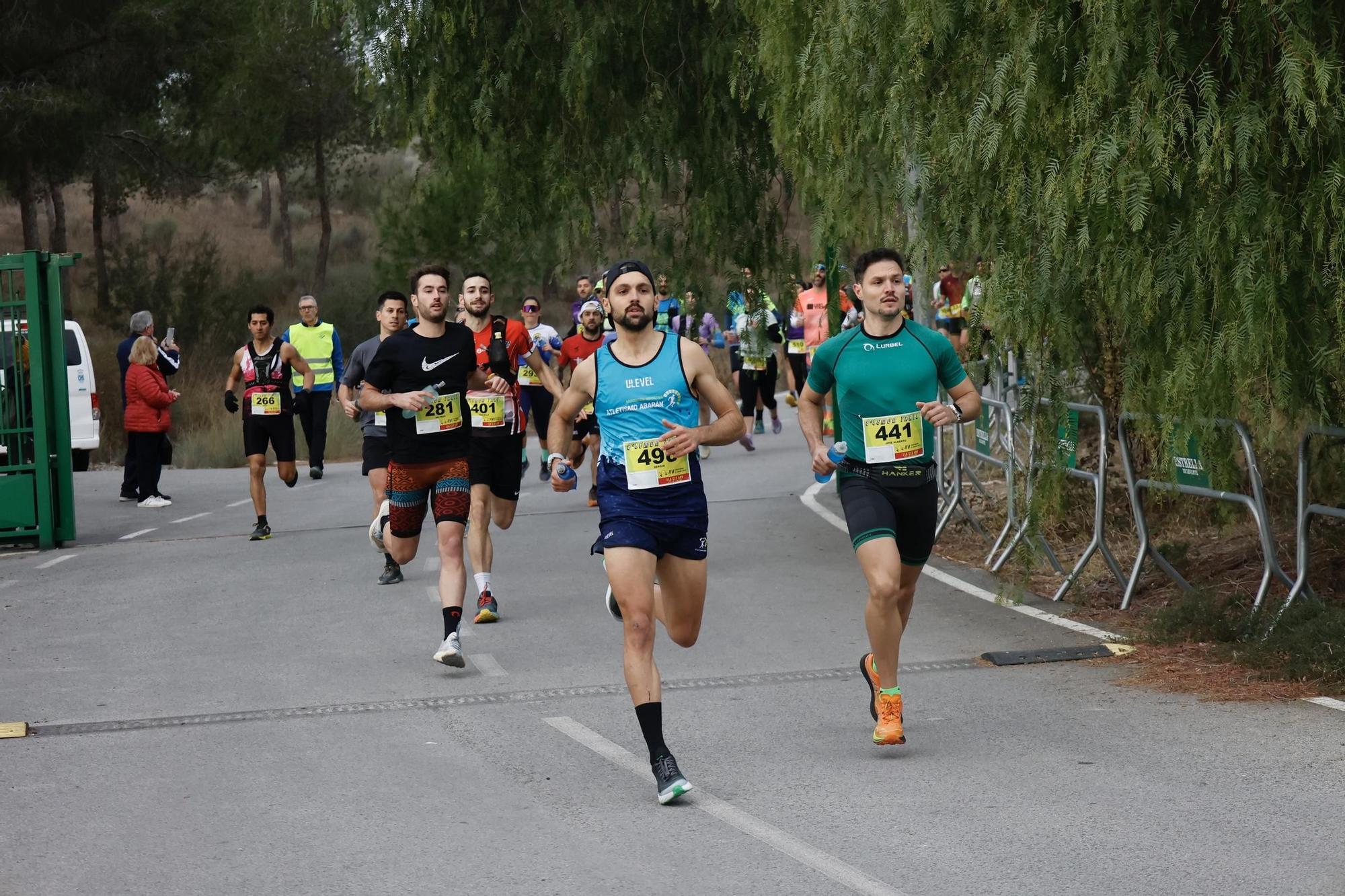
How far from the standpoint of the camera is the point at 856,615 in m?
10.8

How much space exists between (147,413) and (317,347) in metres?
2.93

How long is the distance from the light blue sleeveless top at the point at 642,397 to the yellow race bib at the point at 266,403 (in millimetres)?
8917

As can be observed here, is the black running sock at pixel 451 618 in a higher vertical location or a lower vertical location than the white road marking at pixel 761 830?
higher

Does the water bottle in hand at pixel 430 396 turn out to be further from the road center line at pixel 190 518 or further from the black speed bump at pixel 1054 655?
the road center line at pixel 190 518

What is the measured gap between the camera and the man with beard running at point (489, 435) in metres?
10.8

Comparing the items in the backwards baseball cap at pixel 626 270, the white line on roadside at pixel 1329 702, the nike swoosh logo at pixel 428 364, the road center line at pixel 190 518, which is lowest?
the road center line at pixel 190 518

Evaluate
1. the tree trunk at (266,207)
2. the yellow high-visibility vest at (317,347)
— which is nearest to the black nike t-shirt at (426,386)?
the yellow high-visibility vest at (317,347)

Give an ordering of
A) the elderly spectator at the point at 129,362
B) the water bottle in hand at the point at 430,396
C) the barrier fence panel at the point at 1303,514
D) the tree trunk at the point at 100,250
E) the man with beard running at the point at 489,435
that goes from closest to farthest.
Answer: the barrier fence panel at the point at 1303,514, the water bottle in hand at the point at 430,396, the man with beard running at the point at 489,435, the elderly spectator at the point at 129,362, the tree trunk at the point at 100,250

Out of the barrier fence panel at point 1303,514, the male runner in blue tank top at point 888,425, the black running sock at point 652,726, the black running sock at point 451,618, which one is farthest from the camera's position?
the black running sock at point 451,618

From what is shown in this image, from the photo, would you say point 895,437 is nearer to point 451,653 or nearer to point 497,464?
point 451,653

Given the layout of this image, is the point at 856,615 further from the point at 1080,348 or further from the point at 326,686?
the point at 326,686

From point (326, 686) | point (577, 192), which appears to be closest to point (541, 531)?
point (577, 192)

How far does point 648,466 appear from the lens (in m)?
6.90

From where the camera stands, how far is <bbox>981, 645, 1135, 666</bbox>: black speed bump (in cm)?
912
